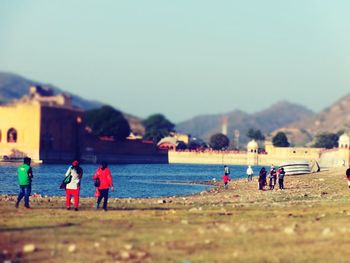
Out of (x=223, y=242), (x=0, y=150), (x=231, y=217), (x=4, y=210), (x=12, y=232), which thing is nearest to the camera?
(x=223, y=242)

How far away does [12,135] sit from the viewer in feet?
531

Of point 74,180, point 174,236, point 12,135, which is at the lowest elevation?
point 174,236

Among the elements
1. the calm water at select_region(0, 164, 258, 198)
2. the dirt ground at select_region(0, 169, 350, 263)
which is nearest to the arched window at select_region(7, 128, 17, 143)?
the calm water at select_region(0, 164, 258, 198)

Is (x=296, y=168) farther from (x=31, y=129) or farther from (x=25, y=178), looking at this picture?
(x=31, y=129)

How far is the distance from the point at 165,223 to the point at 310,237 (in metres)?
4.54

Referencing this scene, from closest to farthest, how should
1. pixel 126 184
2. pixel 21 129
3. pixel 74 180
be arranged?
pixel 74 180
pixel 126 184
pixel 21 129

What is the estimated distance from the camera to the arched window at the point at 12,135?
6299 inches

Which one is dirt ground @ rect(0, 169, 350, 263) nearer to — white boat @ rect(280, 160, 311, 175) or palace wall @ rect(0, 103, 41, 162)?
white boat @ rect(280, 160, 311, 175)

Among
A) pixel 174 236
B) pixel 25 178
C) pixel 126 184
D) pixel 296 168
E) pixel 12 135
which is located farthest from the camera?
pixel 12 135

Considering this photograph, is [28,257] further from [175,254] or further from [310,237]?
[310,237]

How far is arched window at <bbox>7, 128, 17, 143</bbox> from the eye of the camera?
525 feet

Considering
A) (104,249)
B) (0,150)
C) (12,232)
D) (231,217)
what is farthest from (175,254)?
(0,150)

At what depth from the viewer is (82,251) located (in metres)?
17.7

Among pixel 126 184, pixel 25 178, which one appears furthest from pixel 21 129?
pixel 25 178
